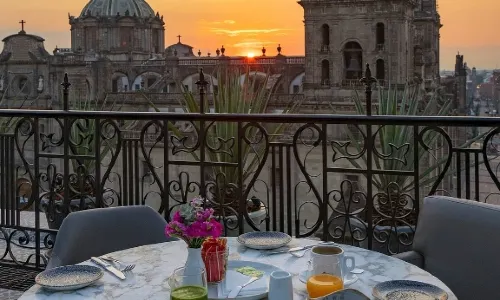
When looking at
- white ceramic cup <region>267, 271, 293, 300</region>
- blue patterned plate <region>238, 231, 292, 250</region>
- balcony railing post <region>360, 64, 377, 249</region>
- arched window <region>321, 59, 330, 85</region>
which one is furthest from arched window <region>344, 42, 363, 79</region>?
white ceramic cup <region>267, 271, 293, 300</region>

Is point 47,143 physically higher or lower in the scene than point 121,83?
lower

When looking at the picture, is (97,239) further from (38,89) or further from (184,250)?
(38,89)

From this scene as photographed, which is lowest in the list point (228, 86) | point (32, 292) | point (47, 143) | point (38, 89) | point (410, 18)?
point (32, 292)

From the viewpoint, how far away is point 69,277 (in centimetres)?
198

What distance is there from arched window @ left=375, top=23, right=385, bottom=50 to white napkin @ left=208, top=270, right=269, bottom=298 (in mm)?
34087

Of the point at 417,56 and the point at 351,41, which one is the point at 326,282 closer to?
the point at 351,41

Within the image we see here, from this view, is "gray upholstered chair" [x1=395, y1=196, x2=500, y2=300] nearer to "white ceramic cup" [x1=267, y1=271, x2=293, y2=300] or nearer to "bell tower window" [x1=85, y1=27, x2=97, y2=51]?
"white ceramic cup" [x1=267, y1=271, x2=293, y2=300]

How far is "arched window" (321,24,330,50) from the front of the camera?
35406 millimetres

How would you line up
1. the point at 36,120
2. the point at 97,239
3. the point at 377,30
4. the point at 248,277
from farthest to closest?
the point at 377,30 → the point at 36,120 → the point at 97,239 → the point at 248,277

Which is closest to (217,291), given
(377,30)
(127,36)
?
(377,30)

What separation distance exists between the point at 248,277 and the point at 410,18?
36.1 metres

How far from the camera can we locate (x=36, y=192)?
4375 mm

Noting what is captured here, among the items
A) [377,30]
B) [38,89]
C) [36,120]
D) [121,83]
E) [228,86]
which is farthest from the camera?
[121,83]

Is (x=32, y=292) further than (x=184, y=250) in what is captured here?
No
